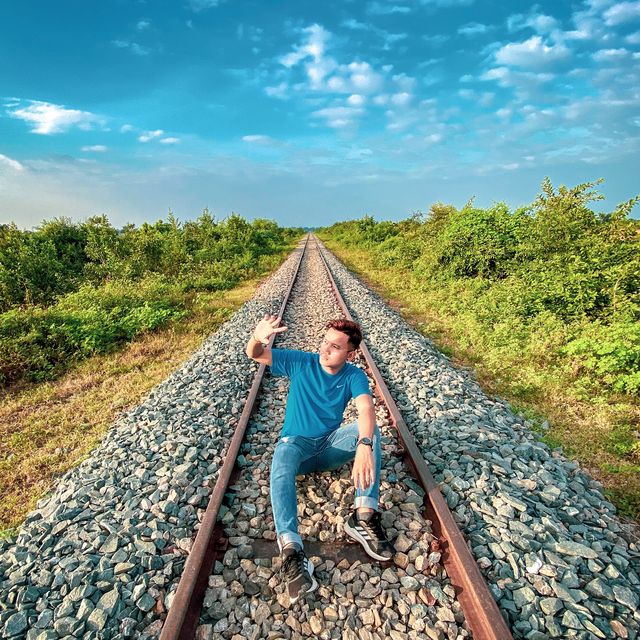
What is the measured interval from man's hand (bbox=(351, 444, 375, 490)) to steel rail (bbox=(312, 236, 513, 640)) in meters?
0.63

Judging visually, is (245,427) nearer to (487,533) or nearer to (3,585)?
(3,585)

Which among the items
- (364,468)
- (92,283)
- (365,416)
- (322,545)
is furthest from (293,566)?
(92,283)

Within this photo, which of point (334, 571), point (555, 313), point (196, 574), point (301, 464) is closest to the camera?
point (196, 574)

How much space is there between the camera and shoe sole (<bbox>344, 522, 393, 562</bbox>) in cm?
283

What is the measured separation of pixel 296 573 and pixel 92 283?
1286cm

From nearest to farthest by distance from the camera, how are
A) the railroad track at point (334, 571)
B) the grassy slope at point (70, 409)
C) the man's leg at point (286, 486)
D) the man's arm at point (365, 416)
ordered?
1. the railroad track at point (334, 571)
2. the man's leg at point (286, 486)
3. the man's arm at point (365, 416)
4. the grassy slope at point (70, 409)

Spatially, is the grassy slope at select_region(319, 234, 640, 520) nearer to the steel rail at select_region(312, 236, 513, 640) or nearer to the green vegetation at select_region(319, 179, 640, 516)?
the green vegetation at select_region(319, 179, 640, 516)

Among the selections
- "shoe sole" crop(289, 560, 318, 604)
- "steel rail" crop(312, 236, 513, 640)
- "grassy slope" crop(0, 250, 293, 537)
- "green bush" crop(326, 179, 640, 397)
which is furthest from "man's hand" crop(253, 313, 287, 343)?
"green bush" crop(326, 179, 640, 397)

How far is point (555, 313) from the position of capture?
7.88 metres

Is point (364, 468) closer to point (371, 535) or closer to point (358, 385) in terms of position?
point (371, 535)

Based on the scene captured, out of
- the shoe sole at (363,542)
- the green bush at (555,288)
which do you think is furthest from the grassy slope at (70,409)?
the green bush at (555,288)

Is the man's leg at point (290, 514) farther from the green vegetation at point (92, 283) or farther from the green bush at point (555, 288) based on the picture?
the green vegetation at point (92, 283)

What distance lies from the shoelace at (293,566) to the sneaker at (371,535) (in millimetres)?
480

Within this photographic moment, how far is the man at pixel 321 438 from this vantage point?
2.82m
